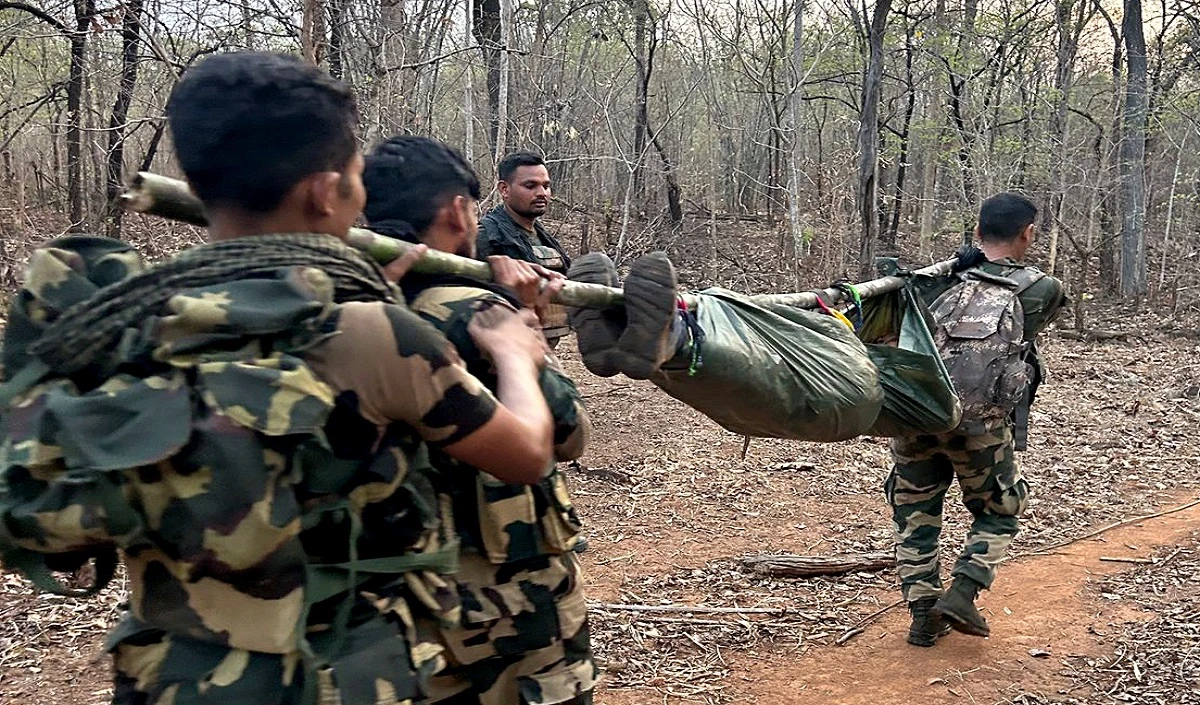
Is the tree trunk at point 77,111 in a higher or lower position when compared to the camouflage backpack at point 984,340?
higher

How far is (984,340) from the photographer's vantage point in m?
3.71

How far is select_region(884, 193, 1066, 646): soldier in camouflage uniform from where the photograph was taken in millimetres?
3867

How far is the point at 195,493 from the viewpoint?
1.24 m

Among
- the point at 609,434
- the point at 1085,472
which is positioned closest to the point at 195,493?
the point at 609,434

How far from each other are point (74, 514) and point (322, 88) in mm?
630

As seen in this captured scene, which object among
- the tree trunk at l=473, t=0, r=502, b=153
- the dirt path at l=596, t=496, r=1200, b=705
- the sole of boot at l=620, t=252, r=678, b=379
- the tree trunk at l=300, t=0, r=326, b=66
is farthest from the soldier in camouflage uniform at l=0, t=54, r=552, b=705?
the tree trunk at l=473, t=0, r=502, b=153

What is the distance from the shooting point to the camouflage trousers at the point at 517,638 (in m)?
1.98

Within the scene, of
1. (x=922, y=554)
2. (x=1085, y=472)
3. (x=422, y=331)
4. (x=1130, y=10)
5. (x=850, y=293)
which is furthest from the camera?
(x=1130, y=10)

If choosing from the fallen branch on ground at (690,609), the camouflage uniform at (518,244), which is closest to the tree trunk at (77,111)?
the camouflage uniform at (518,244)

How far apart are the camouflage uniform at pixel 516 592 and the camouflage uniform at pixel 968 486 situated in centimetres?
223

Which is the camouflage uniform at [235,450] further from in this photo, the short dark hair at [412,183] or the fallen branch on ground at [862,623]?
the fallen branch on ground at [862,623]

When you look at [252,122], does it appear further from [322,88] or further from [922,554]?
[922,554]

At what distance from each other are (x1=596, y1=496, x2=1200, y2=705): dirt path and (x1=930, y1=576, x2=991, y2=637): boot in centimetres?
12

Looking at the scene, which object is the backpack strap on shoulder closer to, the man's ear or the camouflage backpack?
the camouflage backpack
